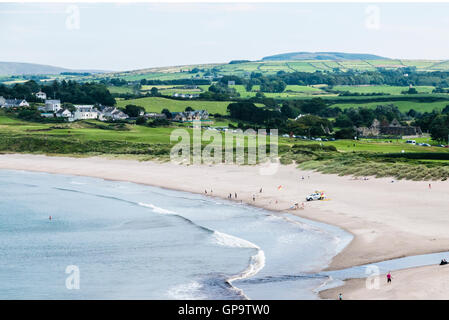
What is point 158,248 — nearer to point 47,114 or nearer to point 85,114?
point 85,114

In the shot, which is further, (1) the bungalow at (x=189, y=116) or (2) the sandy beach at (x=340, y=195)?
(1) the bungalow at (x=189, y=116)

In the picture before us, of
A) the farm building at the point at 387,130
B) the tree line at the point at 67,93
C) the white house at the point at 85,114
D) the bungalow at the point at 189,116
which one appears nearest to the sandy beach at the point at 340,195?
the white house at the point at 85,114

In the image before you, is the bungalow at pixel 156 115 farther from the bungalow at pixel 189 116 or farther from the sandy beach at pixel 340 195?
the sandy beach at pixel 340 195

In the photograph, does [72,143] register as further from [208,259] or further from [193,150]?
[208,259]

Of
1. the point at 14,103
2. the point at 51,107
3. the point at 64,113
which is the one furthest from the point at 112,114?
the point at 14,103

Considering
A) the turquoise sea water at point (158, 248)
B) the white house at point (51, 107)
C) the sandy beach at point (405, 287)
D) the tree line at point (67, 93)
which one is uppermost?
the tree line at point (67, 93)

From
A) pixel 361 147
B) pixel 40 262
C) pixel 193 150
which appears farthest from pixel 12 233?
pixel 361 147

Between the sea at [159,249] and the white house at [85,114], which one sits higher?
the white house at [85,114]
